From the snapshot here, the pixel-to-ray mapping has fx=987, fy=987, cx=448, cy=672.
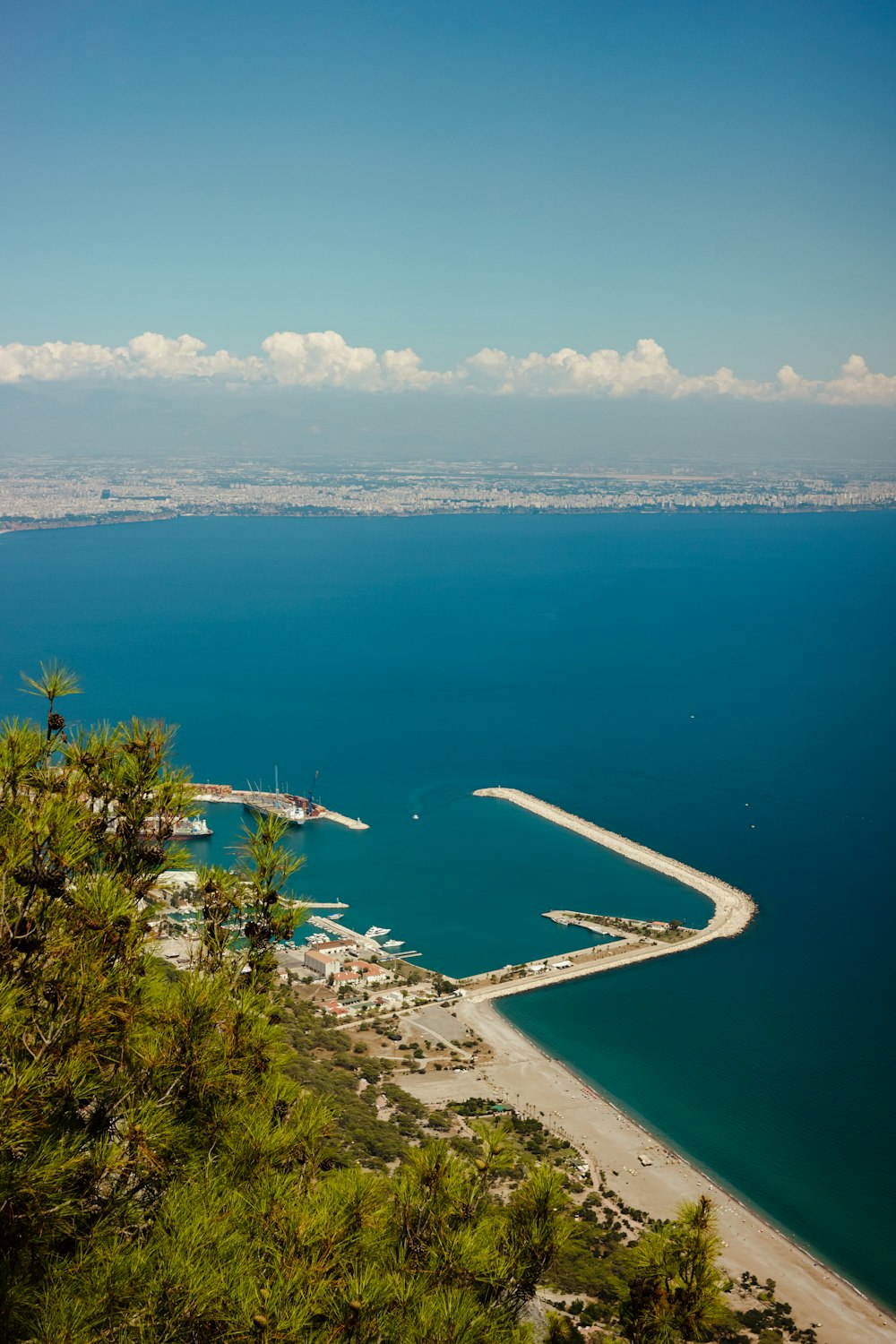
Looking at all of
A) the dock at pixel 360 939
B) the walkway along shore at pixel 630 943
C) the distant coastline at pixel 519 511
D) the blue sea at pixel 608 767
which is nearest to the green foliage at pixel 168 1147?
the blue sea at pixel 608 767

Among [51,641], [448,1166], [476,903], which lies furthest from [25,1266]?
[51,641]

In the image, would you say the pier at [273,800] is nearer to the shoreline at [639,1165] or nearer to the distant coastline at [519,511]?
the shoreline at [639,1165]

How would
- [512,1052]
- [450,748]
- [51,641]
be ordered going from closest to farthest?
[512,1052]
[450,748]
[51,641]

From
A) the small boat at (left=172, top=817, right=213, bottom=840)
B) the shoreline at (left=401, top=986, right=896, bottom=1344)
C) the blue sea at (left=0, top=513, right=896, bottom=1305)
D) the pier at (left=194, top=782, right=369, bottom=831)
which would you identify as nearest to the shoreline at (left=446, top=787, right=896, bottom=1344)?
the shoreline at (left=401, top=986, right=896, bottom=1344)

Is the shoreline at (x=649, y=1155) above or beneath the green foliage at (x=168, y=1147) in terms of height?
beneath

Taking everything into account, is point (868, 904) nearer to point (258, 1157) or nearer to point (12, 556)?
point (258, 1157)

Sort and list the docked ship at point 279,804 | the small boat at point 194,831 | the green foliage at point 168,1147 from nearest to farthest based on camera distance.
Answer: the green foliage at point 168,1147, the small boat at point 194,831, the docked ship at point 279,804
